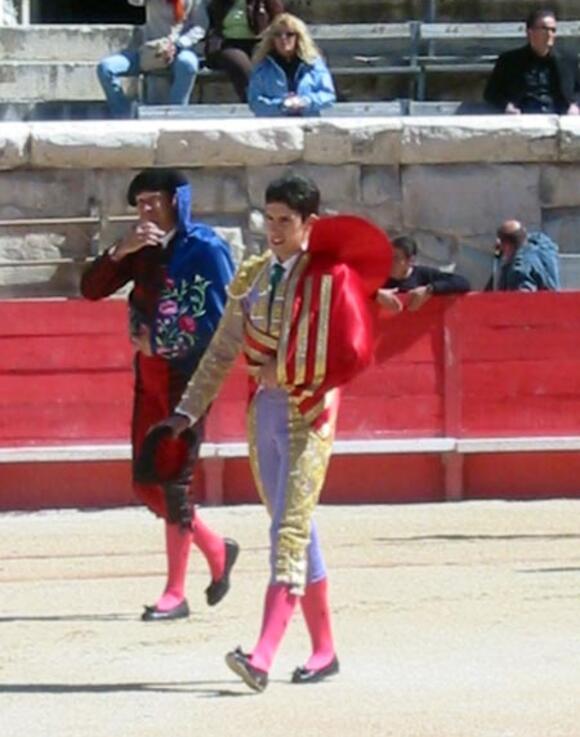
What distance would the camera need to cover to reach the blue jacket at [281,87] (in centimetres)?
1200

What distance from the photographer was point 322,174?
1202 cm

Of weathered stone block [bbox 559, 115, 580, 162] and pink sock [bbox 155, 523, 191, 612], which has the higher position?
weathered stone block [bbox 559, 115, 580, 162]

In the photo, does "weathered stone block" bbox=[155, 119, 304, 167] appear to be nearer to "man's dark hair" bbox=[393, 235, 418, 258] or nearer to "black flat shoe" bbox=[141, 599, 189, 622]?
"man's dark hair" bbox=[393, 235, 418, 258]

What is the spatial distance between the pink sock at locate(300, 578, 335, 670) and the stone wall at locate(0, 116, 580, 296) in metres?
6.09

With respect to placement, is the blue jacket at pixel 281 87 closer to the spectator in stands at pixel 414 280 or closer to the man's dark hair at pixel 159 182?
the spectator in stands at pixel 414 280

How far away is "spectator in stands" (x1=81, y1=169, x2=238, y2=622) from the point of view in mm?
6898

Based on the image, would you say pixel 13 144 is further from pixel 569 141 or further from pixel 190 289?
pixel 190 289

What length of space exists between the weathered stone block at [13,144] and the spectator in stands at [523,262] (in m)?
2.37

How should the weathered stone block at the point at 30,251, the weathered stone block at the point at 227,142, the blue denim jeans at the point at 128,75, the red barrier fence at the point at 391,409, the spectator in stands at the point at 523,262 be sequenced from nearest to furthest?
the red barrier fence at the point at 391,409
the spectator in stands at the point at 523,262
the weathered stone block at the point at 227,142
the weathered stone block at the point at 30,251
the blue denim jeans at the point at 128,75

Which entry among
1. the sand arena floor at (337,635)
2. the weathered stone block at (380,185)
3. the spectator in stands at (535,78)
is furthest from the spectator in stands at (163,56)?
the sand arena floor at (337,635)

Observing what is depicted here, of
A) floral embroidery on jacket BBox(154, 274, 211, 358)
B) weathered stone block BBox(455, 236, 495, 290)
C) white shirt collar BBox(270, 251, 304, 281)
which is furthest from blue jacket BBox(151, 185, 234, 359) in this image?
weathered stone block BBox(455, 236, 495, 290)

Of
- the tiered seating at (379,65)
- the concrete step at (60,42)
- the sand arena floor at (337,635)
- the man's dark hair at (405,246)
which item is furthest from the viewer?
the concrete step at (60,42)

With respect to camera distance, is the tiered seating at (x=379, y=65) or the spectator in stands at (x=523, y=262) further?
the tiered seating at (x=379, y=65)

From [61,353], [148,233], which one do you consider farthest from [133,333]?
[61,353]
